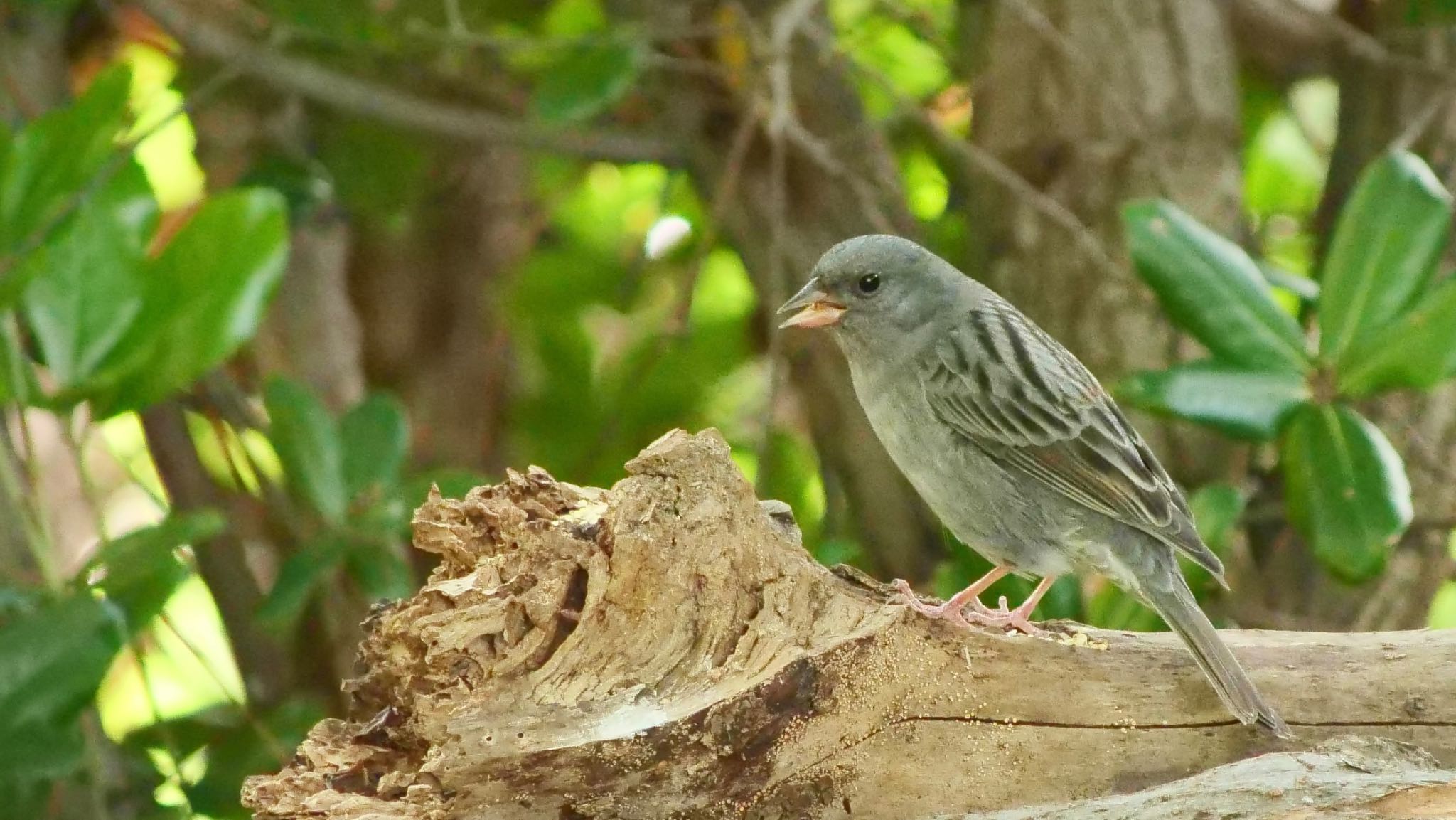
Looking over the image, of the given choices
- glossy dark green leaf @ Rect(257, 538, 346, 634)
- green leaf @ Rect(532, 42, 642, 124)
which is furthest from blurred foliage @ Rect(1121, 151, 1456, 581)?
glossy dark green leaf @ Rect(257, 538, 346, 634)

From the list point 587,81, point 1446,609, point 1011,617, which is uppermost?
point 587,81

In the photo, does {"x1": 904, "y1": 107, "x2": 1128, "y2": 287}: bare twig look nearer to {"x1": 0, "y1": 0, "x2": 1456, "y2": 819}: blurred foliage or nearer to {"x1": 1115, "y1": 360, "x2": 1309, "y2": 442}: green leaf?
{"x1": 0, "y1": 0, "x2": 1456, "y2": 819}: blurred foliage

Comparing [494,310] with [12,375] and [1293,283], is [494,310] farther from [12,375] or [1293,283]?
[1293,283]

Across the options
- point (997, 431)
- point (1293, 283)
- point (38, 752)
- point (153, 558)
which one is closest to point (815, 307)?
point (997, 431)

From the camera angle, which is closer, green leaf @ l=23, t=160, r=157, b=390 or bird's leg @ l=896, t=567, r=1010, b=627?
bird's leg @ l=896, t=567, r=1010, b=627

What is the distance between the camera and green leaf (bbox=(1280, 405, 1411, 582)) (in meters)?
3.29

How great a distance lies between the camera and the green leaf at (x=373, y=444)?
155 inches

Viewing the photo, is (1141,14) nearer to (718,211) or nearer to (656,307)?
(718,211)

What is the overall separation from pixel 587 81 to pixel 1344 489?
199 centimetres

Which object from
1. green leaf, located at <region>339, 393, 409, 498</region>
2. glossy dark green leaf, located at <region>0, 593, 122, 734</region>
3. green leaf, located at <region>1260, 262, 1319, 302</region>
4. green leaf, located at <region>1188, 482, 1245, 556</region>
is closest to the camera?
glossy dark green leaf, located at <region>0, 593, 122, 734</region>

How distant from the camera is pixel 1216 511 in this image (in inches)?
143

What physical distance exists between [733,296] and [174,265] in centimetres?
274

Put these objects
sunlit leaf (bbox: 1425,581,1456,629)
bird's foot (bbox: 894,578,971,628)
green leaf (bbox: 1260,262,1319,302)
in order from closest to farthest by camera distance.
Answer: bird's foot (bbox: 894,578,971,628)
green leaf (bbox: 1260,262,1319,302)
sunlit leaf (bbox: 1425,581,1456,629)

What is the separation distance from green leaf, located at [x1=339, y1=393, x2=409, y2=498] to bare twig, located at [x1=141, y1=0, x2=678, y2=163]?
0.88 m
